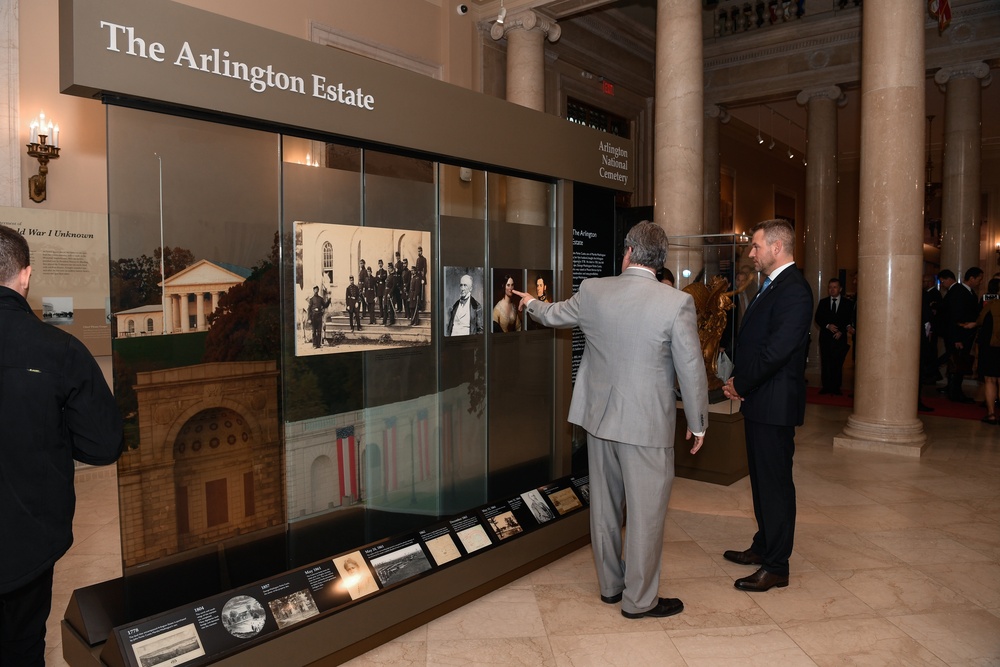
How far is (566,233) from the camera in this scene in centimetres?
450

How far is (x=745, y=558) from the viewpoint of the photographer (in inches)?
165

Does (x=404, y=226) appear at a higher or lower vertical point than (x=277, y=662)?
higher

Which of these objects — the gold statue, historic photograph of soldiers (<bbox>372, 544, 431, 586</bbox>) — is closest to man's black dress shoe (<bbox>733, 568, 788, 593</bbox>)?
historic photograph of soldiers (<bbox>372, 544, 431, 586</bbox>)

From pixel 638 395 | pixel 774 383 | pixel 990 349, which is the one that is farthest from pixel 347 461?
pixel 990 349

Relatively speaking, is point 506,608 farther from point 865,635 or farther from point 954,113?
point 954,113

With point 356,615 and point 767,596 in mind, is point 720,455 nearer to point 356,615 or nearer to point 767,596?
point 767,596

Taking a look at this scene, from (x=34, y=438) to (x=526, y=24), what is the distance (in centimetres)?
882

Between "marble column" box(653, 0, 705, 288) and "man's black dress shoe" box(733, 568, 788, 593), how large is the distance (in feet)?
14.1

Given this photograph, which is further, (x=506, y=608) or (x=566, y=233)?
(x=566, y=233)

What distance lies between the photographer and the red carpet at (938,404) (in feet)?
30.2

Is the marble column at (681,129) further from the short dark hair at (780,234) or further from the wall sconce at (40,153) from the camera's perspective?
the wall sconce at (40,153)

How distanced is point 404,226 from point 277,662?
2092 millimetres

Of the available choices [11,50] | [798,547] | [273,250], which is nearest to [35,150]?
[11,50]

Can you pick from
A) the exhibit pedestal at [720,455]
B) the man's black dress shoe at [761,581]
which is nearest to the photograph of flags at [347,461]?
the man's black dress shoe at [761,581]
